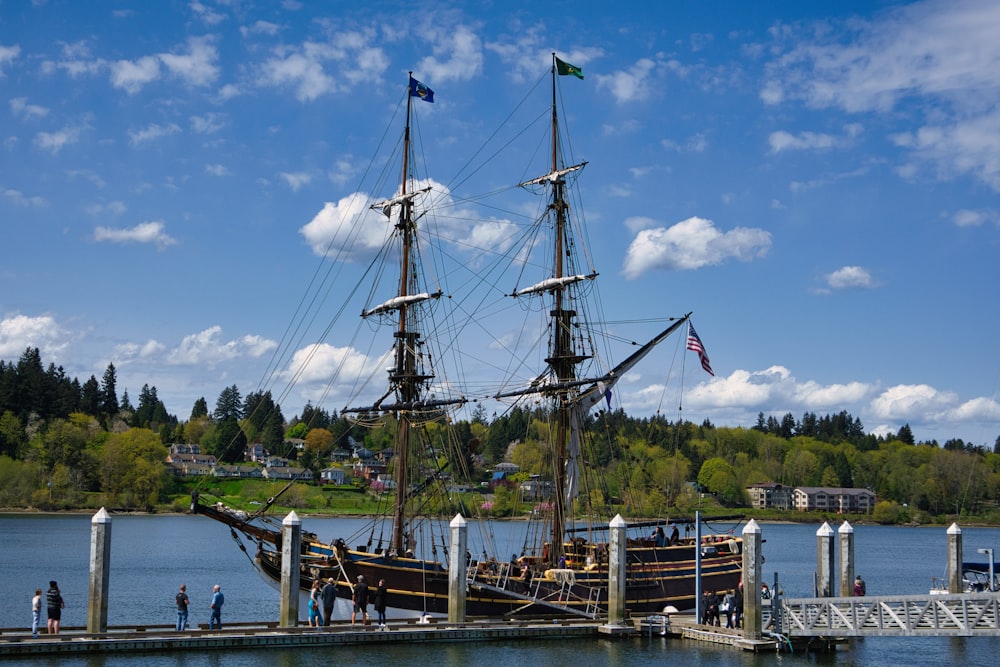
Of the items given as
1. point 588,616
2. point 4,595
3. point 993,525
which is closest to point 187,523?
point 4,595

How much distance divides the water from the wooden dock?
0.34 metres

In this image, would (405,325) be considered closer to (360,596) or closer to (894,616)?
(360,596)

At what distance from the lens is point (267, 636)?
36.5 meters

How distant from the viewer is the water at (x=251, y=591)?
37000 millimetres

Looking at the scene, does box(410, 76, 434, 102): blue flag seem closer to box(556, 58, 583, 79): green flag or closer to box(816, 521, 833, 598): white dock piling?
box(556, 58, 583, 79): green flag

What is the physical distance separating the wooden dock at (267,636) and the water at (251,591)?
0.34 meters

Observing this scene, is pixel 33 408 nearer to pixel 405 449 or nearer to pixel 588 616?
pixel 405 449

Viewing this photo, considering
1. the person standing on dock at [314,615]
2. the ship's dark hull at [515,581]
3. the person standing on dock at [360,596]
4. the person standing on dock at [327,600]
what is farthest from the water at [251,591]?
the ship's dark hull at [515,581]

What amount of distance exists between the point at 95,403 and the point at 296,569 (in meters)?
167

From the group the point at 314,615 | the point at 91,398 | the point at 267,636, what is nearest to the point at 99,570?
the point at 267,636

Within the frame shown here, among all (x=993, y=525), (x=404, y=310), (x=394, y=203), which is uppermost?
(x=394, y=203)

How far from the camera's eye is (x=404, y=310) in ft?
177

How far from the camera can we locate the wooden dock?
34.1 meters

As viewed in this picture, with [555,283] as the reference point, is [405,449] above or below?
below
